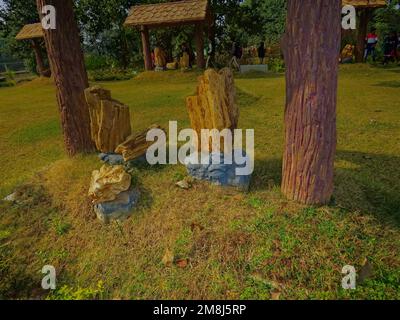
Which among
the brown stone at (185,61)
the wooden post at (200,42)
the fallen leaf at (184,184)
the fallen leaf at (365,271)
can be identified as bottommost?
the fallen leaf at (365,271)

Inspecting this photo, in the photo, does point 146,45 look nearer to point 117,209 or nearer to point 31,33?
point 31,33

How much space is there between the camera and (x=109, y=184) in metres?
4.06

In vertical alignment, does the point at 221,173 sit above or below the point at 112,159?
below

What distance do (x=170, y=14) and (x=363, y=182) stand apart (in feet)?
47.7

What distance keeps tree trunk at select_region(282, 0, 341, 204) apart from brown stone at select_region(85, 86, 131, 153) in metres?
2.56

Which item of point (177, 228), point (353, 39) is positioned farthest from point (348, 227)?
point (353, 39)

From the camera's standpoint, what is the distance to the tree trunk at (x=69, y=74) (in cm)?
482

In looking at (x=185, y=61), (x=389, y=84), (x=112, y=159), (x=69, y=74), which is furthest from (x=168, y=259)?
(x=185, y=61)

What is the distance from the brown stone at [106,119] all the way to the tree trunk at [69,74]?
53 cm

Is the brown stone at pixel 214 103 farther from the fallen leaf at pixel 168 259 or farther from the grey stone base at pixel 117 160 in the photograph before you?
the fallen leaf at pixel 168 259

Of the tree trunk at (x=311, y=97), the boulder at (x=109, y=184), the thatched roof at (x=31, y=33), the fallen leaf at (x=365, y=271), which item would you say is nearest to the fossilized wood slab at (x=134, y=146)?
the boulder at (x=109, y=184)

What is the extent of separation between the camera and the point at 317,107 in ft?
11.3

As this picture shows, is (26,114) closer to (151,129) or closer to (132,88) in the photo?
(132,88)

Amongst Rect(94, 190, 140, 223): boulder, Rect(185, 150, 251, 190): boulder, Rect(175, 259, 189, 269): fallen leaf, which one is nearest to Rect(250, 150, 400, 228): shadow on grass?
Rect(185, 150, 251, 190): boulder
